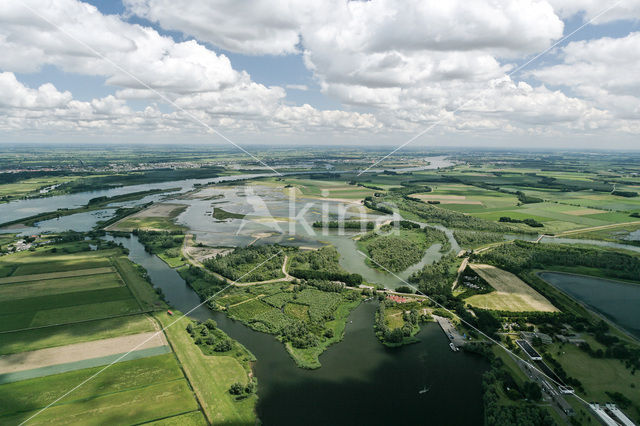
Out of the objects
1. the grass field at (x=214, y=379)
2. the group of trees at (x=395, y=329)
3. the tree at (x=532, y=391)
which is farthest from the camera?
the group of trees at (x=395, y=329)

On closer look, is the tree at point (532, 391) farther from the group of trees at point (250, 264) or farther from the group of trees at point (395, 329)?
the group of trees at point (250, 264)

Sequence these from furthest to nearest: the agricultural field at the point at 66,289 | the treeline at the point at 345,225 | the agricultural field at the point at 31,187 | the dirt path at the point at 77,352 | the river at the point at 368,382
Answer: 1. the agricultural field at the point at 31,187
2. the treeline at the point at 345,225
3. the agricultural field at the point at 66,289
4. the dirt path at the point at 77,352
5. the river at the point at 368,382

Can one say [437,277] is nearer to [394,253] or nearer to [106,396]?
[394,253]

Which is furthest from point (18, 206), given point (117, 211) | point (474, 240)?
point (474, 240)

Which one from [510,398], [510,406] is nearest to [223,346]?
[510,406]

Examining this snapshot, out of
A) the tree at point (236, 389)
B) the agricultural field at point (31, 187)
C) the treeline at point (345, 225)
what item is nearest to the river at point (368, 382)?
the tree at point (236, 389)

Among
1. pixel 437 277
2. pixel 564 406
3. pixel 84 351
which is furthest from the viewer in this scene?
pixel 437 277

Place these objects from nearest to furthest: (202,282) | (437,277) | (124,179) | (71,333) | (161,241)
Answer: (71,333), (202,282), (437,277), (161,241), (124,179)
